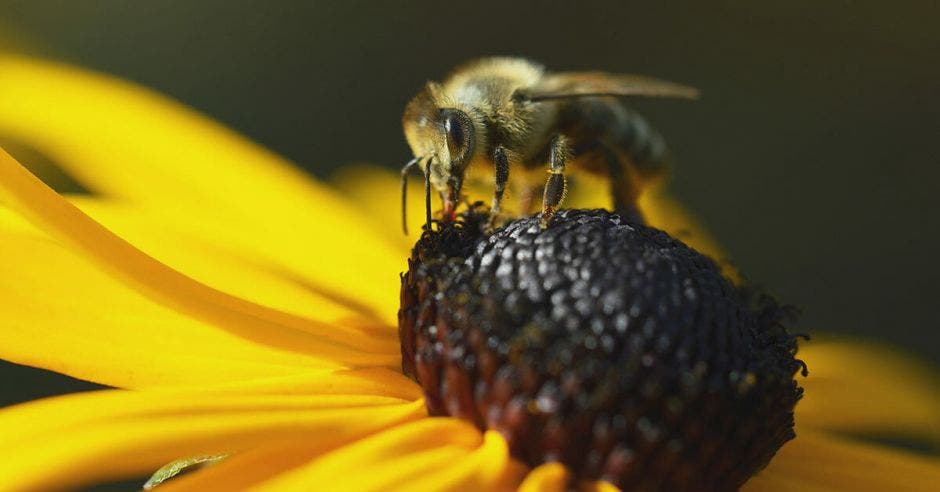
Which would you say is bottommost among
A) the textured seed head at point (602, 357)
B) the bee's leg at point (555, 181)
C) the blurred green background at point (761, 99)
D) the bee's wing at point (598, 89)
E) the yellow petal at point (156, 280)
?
the textured seed head at point (602, 357)

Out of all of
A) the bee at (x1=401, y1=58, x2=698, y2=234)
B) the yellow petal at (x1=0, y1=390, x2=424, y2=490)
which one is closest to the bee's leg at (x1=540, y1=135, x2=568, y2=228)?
the bee at (x1=401, y1=58, x2=698, y2=234)

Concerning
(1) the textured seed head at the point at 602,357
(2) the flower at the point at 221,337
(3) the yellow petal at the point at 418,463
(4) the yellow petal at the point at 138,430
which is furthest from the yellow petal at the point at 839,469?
(4) the yellow petal at the point at 138,430

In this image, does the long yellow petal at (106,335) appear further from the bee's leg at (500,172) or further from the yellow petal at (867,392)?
the yellow petal at (867,392)

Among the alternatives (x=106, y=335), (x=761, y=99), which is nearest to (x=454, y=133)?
(x=106, y=335)

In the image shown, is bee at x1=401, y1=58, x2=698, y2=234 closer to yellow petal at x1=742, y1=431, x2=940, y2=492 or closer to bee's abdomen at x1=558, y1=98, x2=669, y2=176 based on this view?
bee's abdomen at x1=558, y1=98, x2=669, y2=176

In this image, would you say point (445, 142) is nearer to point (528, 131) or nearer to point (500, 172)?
point (500, 172)

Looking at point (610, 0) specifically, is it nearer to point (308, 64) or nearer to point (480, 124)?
point (308, 64)
